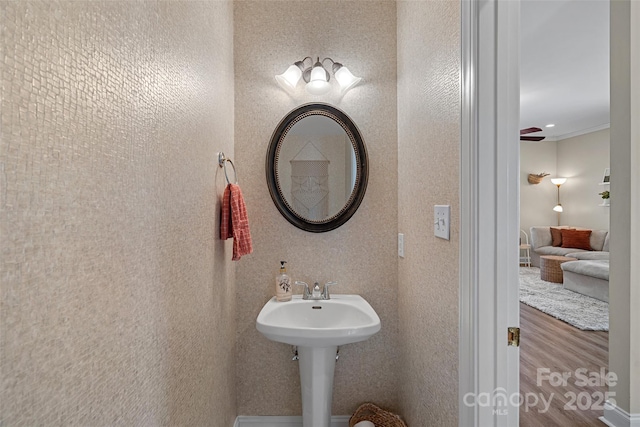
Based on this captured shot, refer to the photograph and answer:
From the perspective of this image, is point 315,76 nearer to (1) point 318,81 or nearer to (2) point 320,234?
(1) point 318,81

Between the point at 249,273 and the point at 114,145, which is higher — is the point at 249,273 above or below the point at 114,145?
below

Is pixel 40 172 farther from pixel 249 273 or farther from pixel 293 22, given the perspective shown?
pixel 293 22

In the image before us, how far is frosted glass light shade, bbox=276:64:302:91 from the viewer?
5.90ft

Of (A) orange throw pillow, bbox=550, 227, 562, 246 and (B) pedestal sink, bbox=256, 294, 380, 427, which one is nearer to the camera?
(B) pedestal sink, bbox=256, 294, 380, 427

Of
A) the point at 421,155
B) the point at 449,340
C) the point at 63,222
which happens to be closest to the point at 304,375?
the point at 449,340

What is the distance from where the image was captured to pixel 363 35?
1870 millimetres

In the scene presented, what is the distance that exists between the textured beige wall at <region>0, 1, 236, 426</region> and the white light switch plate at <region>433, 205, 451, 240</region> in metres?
0.94

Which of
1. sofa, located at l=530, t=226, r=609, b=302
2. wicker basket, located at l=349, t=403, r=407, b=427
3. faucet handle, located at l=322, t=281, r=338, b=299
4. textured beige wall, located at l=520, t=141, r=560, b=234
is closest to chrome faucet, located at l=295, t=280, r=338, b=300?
faucet handle, located at l=322, t=281, r=338, b=299

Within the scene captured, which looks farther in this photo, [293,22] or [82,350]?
[293,22]

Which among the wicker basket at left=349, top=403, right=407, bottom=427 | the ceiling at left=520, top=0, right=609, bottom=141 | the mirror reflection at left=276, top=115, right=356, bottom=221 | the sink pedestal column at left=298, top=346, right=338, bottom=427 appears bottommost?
the wicker basket at left=349, top=403, right=407, bottom=427

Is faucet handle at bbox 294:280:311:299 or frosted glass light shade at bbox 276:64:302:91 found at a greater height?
frosted glass light shade at bbox 276:64:302:91

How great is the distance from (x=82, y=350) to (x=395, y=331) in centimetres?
165

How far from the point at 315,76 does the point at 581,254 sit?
6.18 meters

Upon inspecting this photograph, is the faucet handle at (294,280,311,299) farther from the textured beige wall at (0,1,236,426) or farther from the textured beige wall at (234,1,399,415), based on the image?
the textured beige wall at (0,1,236,426)
